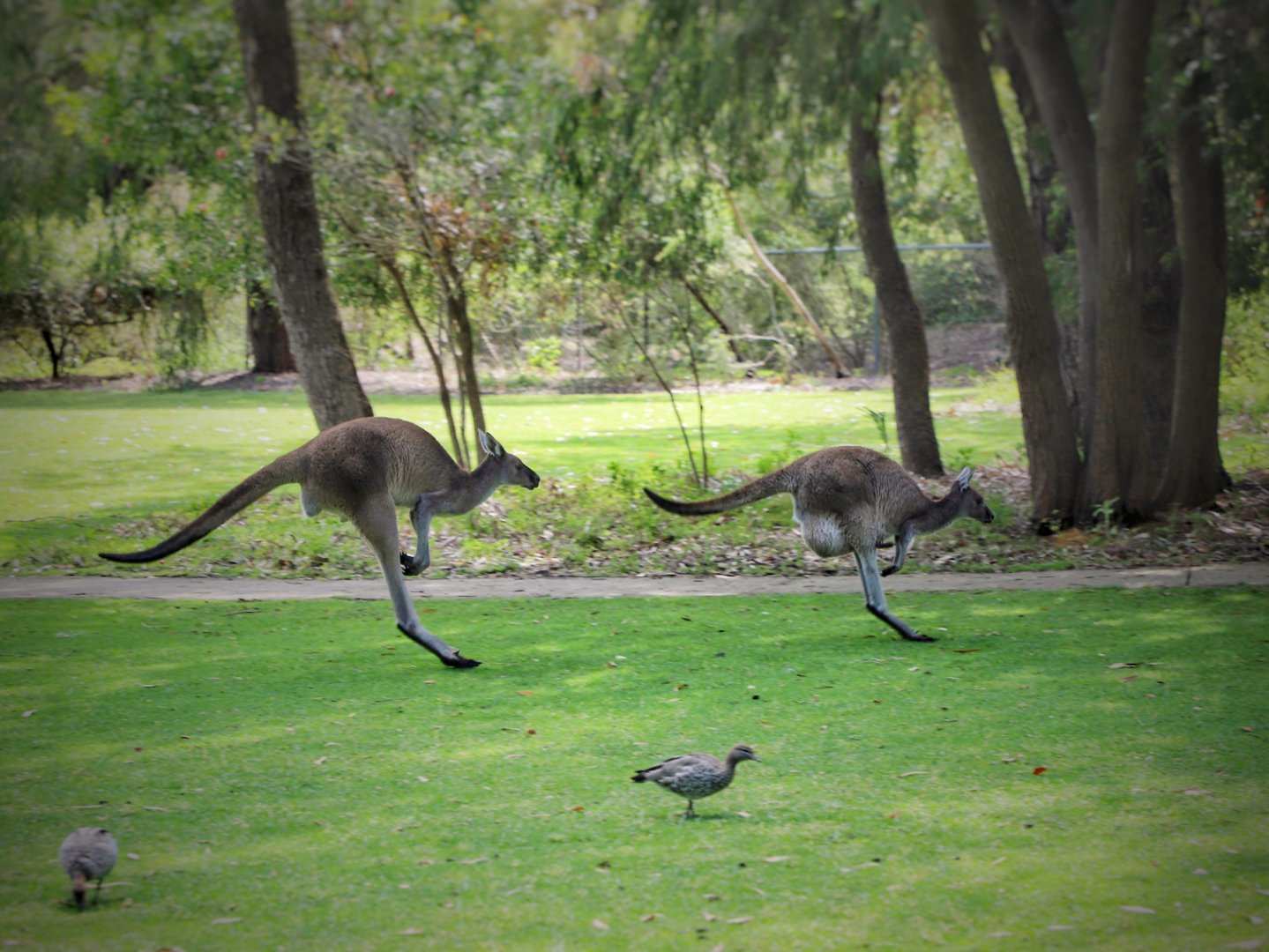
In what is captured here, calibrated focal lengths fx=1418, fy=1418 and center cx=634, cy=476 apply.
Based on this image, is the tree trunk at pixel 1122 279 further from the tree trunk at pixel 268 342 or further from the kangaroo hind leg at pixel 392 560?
the tree trunk at pixel 268 342

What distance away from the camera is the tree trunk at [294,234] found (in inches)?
603

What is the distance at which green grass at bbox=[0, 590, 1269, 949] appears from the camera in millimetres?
5320

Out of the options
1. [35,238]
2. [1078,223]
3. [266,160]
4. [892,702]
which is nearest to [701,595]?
[892,702]

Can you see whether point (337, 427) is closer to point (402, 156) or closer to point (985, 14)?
point (402, 156)

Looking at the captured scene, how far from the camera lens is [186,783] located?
23.0ft

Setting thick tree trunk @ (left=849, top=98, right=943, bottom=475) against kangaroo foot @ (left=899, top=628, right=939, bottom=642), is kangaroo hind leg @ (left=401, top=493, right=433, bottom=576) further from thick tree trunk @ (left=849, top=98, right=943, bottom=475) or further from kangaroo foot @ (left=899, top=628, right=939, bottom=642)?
thick tree trunk @ (left=849, top=98, right=943, bottom=475)

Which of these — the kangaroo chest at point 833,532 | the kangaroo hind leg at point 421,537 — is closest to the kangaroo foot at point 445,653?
the kangaroo hind leg at point 421,537

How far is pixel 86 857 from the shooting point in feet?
17.4

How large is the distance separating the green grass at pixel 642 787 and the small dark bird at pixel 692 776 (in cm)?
21

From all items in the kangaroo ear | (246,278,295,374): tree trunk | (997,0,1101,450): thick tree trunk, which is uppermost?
(997,0,1101,450): thick tree trunk

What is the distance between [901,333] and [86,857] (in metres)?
12.7

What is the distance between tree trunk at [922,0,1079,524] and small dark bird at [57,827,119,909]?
401 inches

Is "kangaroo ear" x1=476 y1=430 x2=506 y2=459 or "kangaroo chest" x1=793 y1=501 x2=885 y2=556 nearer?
"kangaroo ear" x1=476 y1=430 x2=506 y2=459

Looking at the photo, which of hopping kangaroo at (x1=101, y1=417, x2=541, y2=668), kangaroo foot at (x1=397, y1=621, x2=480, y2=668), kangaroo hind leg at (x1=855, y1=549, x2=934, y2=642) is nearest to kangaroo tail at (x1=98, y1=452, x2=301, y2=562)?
hopping kangaroo at (x1=101, y1=417, x2=541, y2=668)
